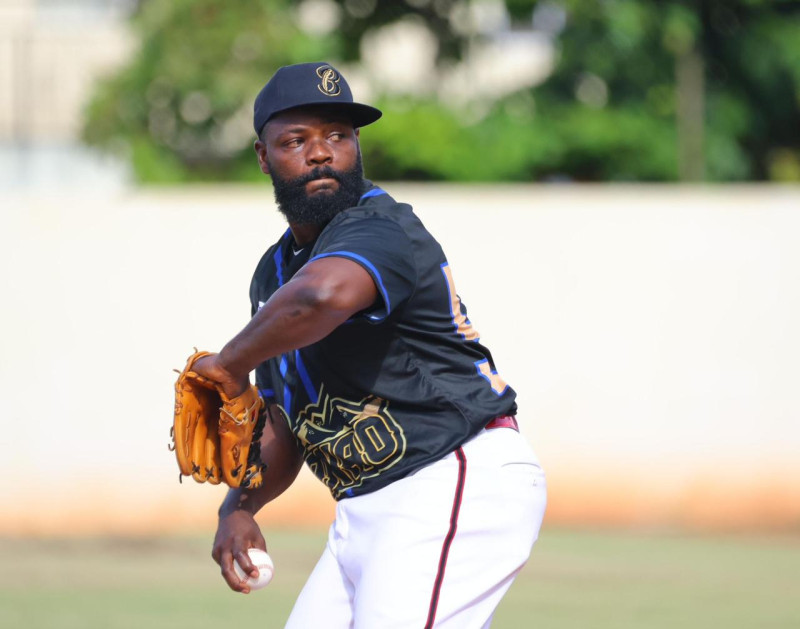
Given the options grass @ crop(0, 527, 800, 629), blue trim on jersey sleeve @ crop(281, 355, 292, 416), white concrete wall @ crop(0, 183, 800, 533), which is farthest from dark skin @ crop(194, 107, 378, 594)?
white concrete wall @ crop(0, 183, 800, 533)

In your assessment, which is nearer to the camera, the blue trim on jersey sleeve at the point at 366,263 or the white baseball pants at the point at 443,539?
the blue trim on jersey sleeve at the point at 366,263

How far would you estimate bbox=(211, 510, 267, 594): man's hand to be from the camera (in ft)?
11.3

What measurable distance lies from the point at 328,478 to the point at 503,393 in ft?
1.67

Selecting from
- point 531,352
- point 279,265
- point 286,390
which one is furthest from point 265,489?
point 531,352

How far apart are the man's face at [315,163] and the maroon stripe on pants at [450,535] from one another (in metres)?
0.69

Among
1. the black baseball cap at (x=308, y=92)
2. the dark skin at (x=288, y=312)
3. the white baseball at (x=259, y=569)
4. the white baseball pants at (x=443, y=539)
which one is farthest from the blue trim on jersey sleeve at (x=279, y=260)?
the white baseball at (x=259, y=569)

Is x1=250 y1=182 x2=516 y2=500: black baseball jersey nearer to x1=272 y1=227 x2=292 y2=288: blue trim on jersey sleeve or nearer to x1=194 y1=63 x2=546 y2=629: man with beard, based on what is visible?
x1=194 y1=63 x2=546 y2=629: man with beard

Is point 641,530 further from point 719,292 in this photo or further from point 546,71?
point 546,71

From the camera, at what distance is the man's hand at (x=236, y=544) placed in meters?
3.44

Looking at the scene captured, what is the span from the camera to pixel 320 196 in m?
3.20

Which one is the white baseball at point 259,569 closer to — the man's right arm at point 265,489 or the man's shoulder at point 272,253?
the man's right arm at point 265,489

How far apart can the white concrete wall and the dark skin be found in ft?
19.5

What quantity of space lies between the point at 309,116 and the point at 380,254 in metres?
0.51

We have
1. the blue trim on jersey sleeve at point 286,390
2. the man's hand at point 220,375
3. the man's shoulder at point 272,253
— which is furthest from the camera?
the man's shoulder at point 272,253
